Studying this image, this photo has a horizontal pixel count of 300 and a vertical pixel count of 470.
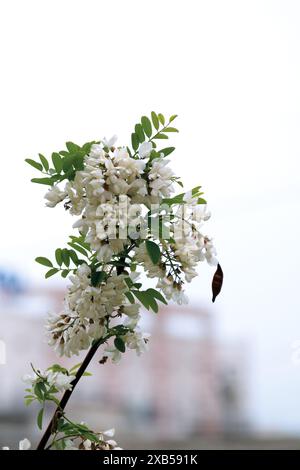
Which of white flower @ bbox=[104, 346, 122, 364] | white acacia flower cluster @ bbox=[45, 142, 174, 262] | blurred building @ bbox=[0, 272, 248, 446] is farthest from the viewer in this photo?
blurred building @ bbox=[0, 272, 248, 446]

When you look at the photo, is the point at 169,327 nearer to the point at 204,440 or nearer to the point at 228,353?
the point at 228,353

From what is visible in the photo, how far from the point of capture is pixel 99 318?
2.87ft

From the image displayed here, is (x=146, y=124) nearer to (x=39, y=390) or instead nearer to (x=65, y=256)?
(x=65, y=256)

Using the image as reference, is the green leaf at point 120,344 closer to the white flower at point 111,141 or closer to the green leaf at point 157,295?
the green leaf at point 157,295

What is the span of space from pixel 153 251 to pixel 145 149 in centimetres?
13

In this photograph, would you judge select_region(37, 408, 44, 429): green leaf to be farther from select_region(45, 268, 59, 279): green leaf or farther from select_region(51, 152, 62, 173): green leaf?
select_region(51, 152, 62, 173): green leaf

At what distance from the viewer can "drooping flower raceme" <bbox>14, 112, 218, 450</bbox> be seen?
0.84 metres

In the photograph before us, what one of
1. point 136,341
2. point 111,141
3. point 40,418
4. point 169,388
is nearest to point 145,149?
point 111,141

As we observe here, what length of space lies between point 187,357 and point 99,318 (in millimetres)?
25656

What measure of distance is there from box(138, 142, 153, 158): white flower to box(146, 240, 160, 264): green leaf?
0.37ft

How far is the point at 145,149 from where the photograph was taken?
88 cm

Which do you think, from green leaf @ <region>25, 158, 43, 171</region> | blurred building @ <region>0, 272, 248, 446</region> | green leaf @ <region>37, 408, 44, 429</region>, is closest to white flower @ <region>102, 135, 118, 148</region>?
green leaf @ <region>25, 158, 43, 171</region>

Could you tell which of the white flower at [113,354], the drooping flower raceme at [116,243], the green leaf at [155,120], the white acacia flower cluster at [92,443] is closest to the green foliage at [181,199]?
the drooping flower raceme at [116,243]

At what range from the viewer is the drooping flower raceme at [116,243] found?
0.84 metres
